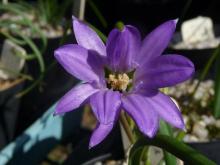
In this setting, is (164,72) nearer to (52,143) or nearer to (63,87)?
(52,143)

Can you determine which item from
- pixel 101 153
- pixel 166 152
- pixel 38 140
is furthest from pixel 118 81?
pixel 38 140

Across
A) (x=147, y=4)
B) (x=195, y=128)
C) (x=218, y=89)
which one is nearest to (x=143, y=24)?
(x=147, y=4)

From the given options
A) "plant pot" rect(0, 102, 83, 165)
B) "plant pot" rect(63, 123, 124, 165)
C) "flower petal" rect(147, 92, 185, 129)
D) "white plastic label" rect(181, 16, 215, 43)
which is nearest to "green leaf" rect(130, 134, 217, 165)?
"flower petal" rect(147, 92, 185, 129)

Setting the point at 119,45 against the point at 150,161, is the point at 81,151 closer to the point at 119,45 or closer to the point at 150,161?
the point at 150,161

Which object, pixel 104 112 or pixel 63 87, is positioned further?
pixel 63 87

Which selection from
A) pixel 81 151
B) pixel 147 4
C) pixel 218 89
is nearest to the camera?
pixel 218 89

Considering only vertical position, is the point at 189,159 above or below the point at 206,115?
above
